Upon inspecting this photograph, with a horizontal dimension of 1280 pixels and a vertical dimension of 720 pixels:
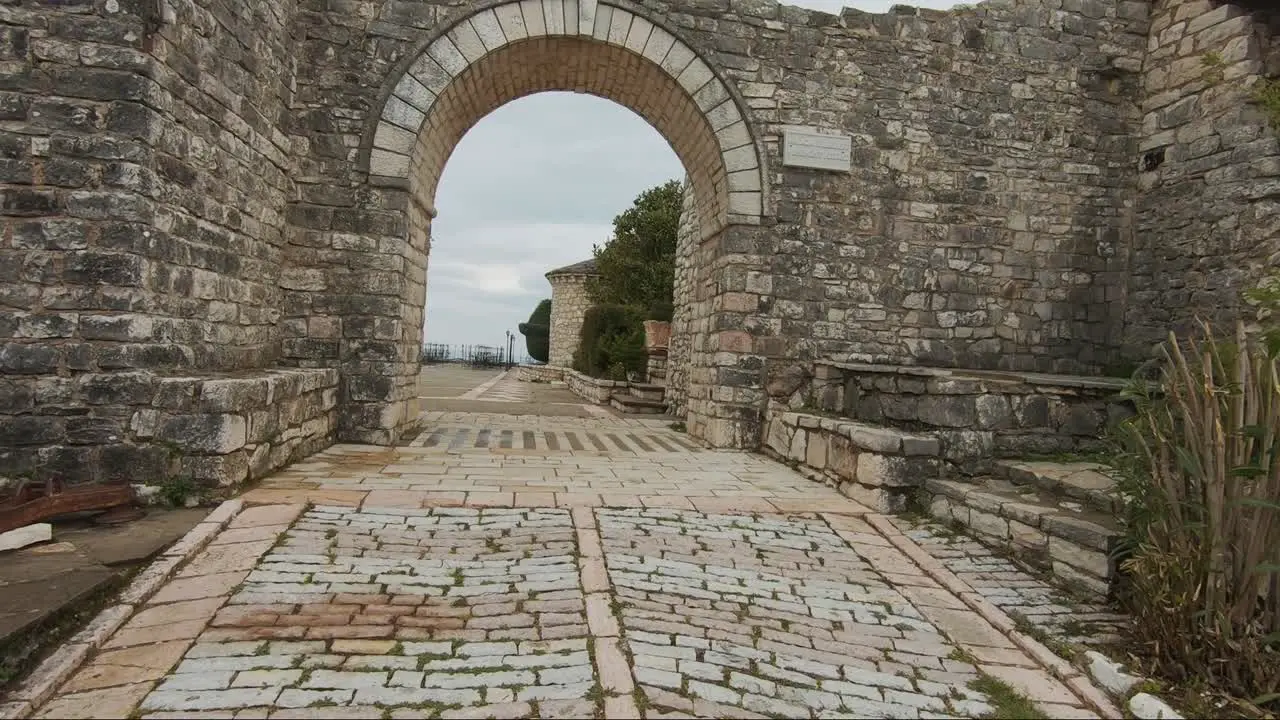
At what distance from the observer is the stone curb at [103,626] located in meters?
2.21

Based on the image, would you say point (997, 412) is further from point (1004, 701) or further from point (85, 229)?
point (85, 229)

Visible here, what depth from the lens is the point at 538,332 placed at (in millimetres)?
34250

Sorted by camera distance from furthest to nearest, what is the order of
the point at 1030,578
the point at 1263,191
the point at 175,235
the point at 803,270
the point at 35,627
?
the point at 803,270 < the point at 1263,191 < the point at 175,235 < the point at 1030,578 < the point at 35,627

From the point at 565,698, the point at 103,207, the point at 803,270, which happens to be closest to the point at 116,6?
the point at 103,207

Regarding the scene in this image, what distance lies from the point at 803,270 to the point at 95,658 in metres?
6.10

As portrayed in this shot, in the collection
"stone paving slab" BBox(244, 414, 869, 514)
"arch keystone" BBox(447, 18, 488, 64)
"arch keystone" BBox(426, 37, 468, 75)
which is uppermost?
"arch keystone" BBox(447, 18, 488, 64)

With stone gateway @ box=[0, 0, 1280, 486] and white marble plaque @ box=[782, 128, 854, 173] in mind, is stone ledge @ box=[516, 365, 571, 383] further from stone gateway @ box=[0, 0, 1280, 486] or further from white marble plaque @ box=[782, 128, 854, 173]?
white marble plaque @ box=[782, 128, 854, 173]

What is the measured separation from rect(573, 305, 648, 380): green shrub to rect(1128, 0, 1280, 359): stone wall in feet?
28.4

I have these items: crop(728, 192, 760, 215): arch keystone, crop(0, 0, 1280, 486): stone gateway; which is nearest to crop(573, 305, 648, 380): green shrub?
crop(0, 0, 1280, 486): stone gateway

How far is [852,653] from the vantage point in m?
2.85

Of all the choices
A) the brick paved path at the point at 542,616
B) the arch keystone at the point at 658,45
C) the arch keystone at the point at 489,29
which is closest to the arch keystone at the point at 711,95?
the arch keystone at the point at 658,45

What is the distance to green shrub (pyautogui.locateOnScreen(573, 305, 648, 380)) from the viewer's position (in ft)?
47.2

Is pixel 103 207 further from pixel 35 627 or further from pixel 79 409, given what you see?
pixel 35 627

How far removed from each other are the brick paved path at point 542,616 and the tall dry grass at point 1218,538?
20.0 inches
